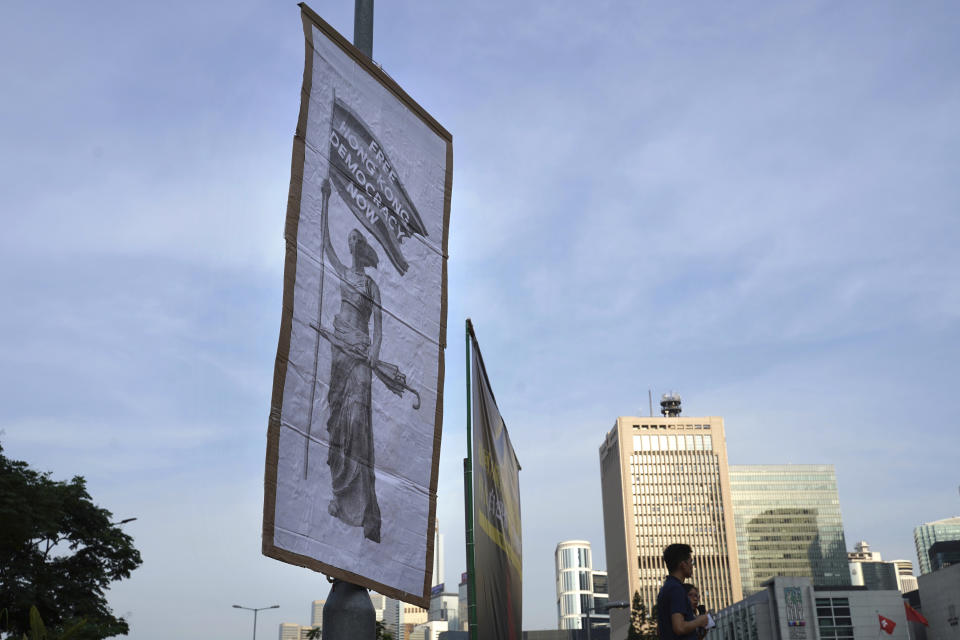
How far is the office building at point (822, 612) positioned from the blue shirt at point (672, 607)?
80.7 meters

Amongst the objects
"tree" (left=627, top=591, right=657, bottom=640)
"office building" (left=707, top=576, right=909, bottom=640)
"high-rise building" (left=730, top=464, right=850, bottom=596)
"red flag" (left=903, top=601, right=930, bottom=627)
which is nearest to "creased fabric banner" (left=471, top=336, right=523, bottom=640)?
"red flag" (left=903, top=601, right=930, bottom=627)

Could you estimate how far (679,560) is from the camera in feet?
Answer: 21.1

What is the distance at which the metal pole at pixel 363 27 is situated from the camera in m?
11.3

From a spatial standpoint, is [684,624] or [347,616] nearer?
[684,624]

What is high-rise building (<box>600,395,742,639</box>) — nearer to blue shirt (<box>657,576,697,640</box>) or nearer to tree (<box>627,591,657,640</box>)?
tree (<box>627,591,657,640</box>)

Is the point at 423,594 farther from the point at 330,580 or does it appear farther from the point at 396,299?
the point at 396,299

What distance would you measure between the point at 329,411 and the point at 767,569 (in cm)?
17920

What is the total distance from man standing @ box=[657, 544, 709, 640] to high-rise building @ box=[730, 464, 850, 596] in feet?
571

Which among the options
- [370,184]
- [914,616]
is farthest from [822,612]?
[370,184]

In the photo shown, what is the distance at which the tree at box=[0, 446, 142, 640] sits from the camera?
28.9 meters

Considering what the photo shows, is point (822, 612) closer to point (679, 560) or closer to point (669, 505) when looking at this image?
point (669, 505)

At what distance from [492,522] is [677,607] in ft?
36.3

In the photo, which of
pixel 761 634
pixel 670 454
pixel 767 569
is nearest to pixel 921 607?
pixel 761 634

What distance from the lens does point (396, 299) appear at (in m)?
11.0
